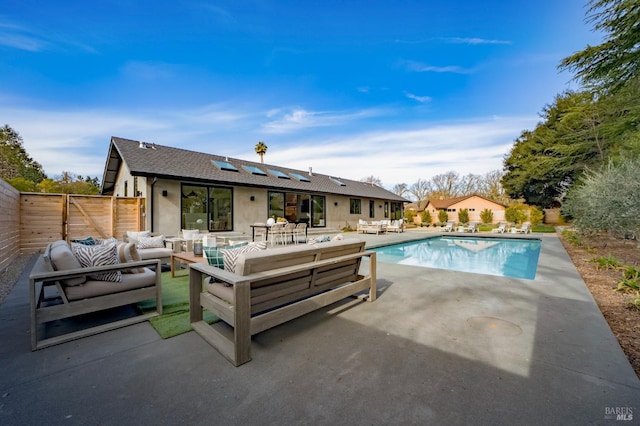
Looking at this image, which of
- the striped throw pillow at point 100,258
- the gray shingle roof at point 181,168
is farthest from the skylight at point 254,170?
the striped throw pillow at point 100,258

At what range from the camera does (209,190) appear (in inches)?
439

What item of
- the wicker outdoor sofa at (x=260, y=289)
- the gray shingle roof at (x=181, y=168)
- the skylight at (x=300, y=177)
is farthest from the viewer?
the skylight at (x=300, y=177)

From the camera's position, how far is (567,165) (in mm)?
19469

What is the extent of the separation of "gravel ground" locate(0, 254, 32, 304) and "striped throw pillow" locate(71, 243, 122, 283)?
2.15 metres

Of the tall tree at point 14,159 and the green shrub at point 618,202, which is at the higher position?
the tall tree at point 14,159

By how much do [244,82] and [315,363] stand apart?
40.9ft

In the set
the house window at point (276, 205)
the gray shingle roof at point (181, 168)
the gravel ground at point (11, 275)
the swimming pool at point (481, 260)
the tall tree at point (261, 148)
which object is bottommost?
the swimming pool at point (481, 260)

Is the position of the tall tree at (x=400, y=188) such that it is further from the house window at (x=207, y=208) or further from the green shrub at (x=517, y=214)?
the house window at (x=207, y=208)

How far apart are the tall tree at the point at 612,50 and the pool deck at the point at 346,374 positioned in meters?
8.14

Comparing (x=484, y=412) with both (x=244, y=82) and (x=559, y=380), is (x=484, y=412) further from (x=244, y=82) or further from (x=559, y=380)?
(x=244, y=82)

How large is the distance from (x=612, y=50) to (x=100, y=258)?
13.3 meters

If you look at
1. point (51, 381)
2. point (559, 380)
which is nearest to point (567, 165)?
point (559, 380)

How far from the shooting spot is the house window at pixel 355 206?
19344mm

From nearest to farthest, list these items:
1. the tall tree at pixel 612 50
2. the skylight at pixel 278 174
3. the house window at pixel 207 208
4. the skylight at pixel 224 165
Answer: the tall tree at pixel 612 50 → the house window at pixel 207 208 → the skylight at pixel 224 165 → the skylight at pixel 278 174
